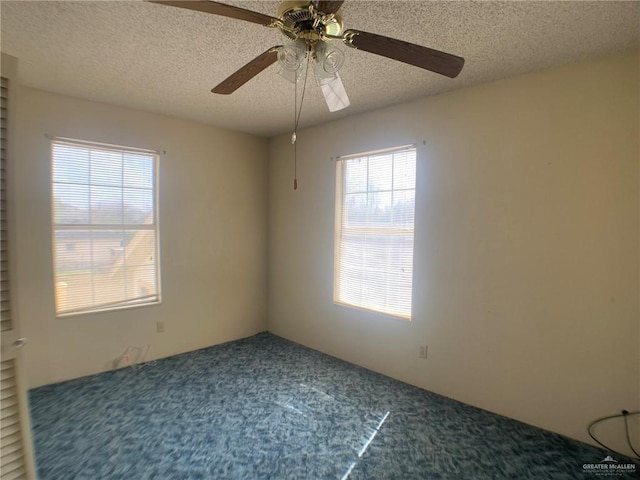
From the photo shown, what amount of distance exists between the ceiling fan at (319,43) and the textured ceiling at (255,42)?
15.0 inches

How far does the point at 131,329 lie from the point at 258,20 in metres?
3.17

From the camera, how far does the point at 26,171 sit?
2699 mm

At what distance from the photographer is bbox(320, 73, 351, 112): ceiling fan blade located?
5.35 ft

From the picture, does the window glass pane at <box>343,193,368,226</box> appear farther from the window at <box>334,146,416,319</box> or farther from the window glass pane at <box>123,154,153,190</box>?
the window glass pane at <box>123,154,153,190</box>

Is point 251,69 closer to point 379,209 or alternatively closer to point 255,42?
point 255,42

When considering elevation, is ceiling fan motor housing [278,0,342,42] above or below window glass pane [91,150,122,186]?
above

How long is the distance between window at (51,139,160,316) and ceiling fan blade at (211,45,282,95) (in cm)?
193

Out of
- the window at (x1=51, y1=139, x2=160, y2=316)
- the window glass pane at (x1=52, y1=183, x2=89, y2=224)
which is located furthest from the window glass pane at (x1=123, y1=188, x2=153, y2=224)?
the window glass pane at (x1=52, y1=183, x2=89, y2=224)

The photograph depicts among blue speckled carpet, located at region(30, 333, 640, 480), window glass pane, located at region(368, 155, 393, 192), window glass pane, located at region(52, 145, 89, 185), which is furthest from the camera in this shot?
window glass pane, located at region(368, 155, 393, 192)

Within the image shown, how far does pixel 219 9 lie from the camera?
3.99 ft

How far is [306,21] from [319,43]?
146 millimetres

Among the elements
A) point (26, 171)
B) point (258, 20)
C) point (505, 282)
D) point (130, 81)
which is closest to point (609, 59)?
point (505, 282)

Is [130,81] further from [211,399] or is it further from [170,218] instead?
[211,399]

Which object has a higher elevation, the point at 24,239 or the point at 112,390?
the point at 24,239
